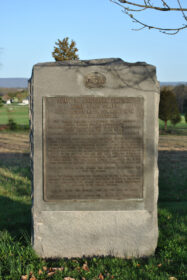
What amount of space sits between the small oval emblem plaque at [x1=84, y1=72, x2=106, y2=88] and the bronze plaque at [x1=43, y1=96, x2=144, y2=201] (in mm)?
175

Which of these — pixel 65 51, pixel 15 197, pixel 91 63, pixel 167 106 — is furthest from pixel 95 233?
pixel 167 106

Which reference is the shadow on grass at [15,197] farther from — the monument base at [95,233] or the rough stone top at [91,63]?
the rough stone top at [91,63]

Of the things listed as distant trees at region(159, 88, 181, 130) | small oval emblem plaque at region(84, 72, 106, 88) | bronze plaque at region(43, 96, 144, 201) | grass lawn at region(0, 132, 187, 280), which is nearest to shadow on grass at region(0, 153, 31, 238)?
grass lawn at region(0, 132, 187, 280)

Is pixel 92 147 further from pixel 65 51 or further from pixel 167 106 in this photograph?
pixel 167 106

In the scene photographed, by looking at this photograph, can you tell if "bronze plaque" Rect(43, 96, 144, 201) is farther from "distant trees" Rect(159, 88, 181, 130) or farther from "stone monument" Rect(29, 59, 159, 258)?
"distant trees" Rect(159, 88, 181, 130)

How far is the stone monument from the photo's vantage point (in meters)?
4.61

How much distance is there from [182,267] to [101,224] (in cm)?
120

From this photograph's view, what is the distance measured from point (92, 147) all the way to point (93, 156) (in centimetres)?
13

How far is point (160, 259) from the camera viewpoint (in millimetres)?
4656

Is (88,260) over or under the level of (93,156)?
under

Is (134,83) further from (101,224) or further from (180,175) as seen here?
(180,175)

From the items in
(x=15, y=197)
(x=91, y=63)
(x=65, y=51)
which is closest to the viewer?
(x=91, y=63)

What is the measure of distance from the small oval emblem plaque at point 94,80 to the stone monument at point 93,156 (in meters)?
0.01

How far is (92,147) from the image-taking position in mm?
4676
